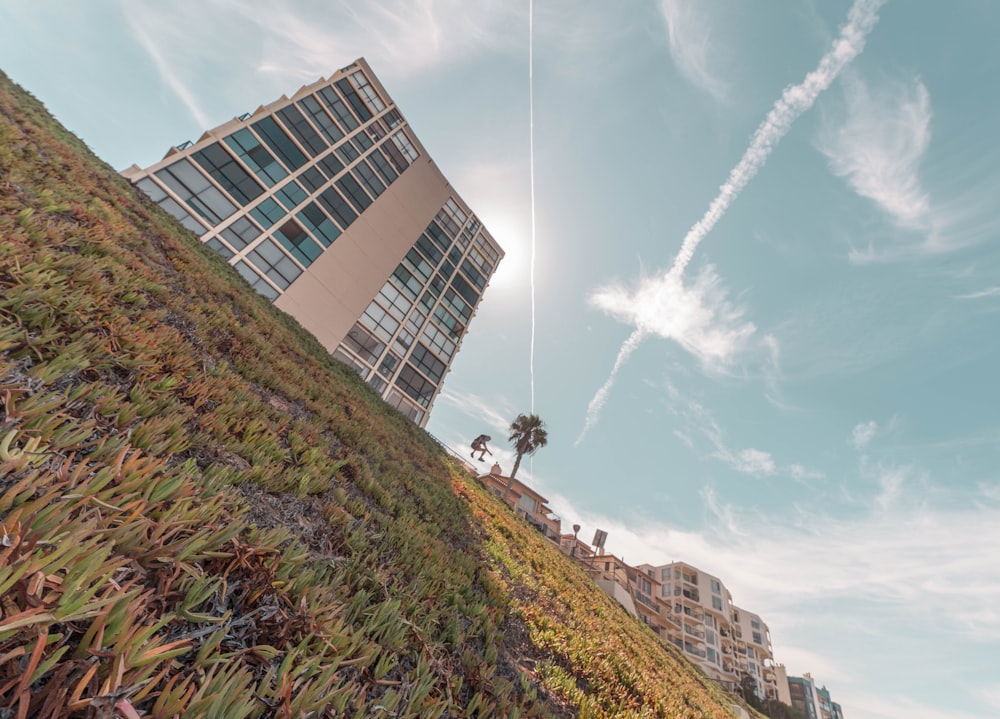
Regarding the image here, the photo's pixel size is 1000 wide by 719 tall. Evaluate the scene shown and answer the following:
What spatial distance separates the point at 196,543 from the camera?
6.73ft

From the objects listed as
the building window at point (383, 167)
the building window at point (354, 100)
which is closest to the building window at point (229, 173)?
the building window at point (383, 167)

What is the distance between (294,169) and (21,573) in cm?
4139

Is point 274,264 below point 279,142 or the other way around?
below

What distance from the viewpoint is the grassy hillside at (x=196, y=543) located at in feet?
4.54

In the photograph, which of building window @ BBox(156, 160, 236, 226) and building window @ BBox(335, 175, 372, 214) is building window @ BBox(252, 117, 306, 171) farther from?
building window @ BBox(156, 160, 236, 226)

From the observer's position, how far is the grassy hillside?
1.38 meters

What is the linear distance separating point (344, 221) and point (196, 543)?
134 feet

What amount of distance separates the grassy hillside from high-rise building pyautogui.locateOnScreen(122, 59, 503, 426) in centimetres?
2579

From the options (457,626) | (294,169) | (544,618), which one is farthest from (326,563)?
(294,169)

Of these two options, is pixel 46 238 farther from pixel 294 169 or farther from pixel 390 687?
pixel 294 169

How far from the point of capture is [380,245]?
133 feet

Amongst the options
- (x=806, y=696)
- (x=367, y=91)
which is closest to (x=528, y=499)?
Answer: (x=367, y=91)

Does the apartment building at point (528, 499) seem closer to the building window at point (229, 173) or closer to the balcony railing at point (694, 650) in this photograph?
the balcony railing at point (694, 650)

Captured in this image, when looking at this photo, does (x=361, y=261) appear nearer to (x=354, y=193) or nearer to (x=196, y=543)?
(x=354, y=193)
